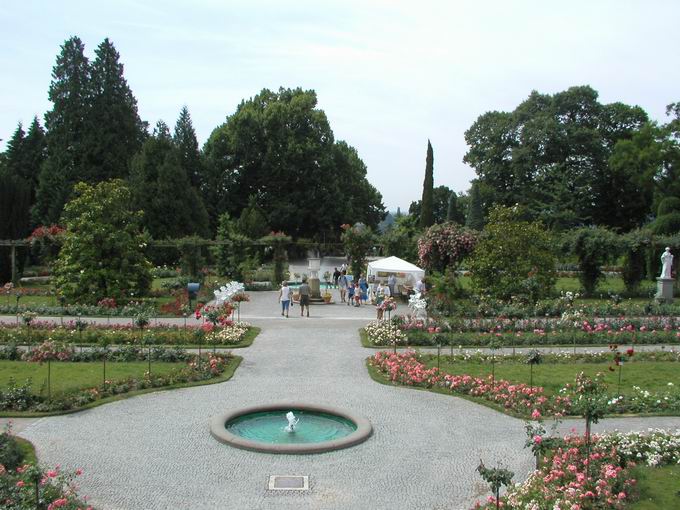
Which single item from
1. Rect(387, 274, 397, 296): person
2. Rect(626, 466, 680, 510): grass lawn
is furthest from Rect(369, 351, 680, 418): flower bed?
Rect(387, 274, 397, 296): person

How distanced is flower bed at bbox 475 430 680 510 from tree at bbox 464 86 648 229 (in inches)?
1527

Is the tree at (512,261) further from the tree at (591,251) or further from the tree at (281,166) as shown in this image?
the tree at (281,166)

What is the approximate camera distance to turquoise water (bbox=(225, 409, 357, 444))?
11156mm

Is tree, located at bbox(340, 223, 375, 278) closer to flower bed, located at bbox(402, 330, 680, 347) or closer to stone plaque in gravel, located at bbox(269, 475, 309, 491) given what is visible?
flower bed, located at bbox(402, 330, 680, 347)

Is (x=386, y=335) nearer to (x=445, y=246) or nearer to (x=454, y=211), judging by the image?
(x=445, y=246)

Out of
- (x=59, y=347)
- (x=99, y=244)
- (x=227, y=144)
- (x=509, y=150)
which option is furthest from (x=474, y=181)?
(x=59, y=347)

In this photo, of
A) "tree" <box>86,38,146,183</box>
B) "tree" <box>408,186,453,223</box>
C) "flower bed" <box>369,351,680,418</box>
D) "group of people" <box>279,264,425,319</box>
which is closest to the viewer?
"flower bed" <box>369,351,680,418</box>

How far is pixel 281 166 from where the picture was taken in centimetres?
5038

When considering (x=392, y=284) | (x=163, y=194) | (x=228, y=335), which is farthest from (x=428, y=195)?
(x=228, y=335)

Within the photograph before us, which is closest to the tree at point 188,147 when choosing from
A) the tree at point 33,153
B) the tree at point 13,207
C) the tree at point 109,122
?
the tree at point 109,122

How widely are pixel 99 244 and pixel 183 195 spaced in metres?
19.6

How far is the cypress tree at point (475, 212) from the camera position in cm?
4969

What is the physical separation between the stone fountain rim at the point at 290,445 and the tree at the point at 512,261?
14278 millimetres

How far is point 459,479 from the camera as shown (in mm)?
9242
